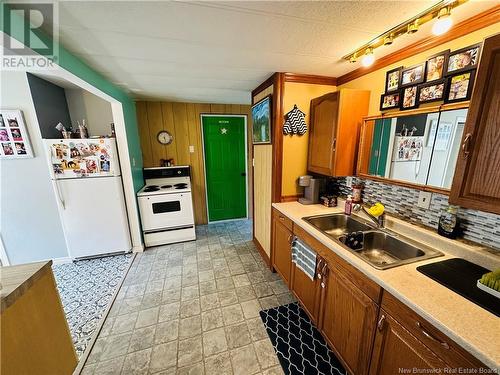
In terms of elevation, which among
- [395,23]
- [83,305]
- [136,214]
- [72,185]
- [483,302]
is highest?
[395,23]

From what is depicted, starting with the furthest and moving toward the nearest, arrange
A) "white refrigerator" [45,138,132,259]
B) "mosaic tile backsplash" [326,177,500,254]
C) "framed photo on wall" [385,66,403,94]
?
"white refrigerator" [45,138,132,259] < "framed photo on wall" [385,66,403,94] < "mosaic tile backsplash" [326,177,500,254]

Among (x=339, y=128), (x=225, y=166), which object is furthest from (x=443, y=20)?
(x=225, y=166)

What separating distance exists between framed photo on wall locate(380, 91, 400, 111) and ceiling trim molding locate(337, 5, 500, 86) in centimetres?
25

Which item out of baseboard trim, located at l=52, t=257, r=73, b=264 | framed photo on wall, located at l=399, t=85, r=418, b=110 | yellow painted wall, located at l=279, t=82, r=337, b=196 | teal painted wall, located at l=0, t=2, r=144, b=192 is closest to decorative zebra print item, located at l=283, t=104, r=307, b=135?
yellow painted wall, located at l=279, t=82, r=337, b=196

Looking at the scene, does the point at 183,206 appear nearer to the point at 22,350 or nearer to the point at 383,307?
the point at 22,350

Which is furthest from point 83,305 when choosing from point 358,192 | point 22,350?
point 358,192

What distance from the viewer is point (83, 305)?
1.95m

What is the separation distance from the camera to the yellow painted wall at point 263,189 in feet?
7.56

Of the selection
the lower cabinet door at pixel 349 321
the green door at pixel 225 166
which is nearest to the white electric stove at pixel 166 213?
the green door at pixel 225 166

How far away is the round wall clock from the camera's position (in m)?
3.41

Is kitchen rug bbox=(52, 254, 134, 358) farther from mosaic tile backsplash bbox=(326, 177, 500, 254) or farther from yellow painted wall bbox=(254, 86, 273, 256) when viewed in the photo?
mosaic tile backsplash bbox=(326, 177, 500, 254)

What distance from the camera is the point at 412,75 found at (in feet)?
4.55

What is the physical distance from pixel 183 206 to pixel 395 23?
3.01 meters

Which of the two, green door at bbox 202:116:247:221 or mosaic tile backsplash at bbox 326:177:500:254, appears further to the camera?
green door at bbox 202:116:247:221
